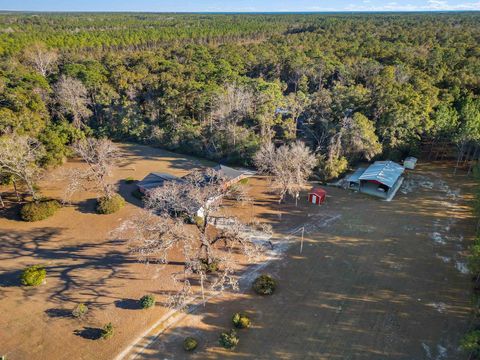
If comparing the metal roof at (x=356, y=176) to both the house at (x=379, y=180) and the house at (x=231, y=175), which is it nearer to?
the house at (x=379, y=180)

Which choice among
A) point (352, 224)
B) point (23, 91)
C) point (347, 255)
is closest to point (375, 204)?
point (352, 224)

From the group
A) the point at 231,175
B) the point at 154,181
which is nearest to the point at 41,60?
the point at 154,181

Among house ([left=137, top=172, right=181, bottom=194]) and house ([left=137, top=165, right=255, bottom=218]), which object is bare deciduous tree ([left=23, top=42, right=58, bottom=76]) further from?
house ([left=137, top=165, right=255, bottom=218])

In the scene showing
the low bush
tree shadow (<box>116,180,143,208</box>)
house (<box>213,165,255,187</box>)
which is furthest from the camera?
house (<box>213,165,255,187</box>)

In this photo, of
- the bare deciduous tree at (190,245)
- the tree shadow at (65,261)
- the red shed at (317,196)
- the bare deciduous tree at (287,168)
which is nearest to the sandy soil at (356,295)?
the red shed at (317,196)

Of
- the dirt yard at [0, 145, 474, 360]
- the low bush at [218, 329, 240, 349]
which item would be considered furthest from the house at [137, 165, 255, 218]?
the low bush at [218, 329, 240, 349]
